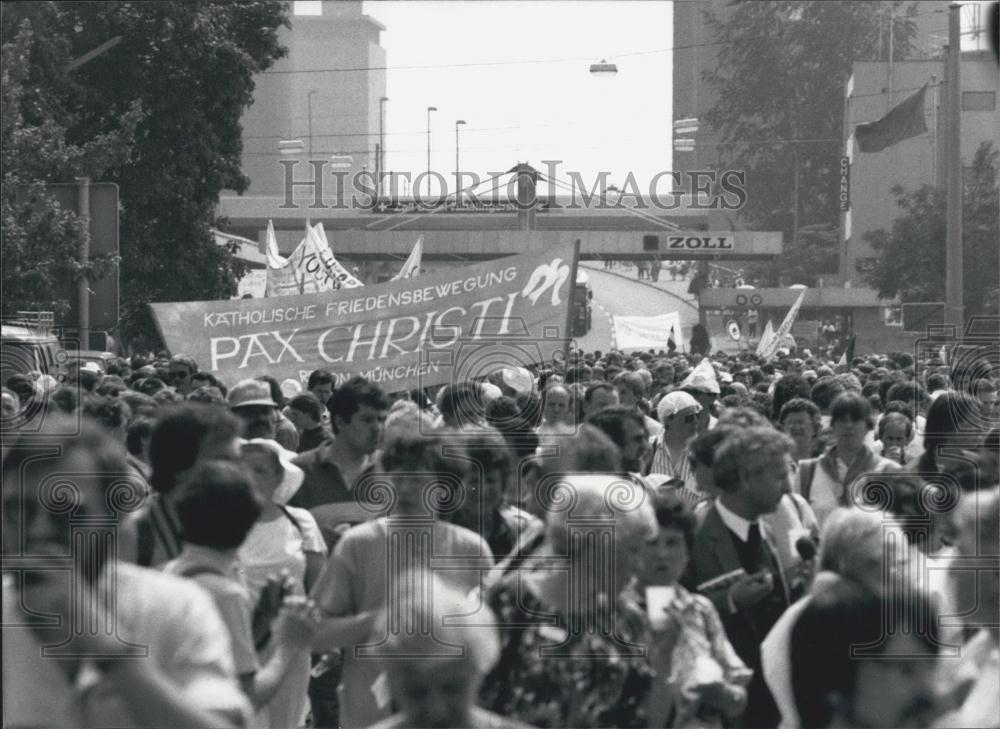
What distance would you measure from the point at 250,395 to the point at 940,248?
131 ft

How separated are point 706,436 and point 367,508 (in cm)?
133

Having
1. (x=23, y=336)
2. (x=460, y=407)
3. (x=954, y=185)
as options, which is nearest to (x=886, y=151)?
(x=954, y=185)

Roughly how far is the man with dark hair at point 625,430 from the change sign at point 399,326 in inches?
174

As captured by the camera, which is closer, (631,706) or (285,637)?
(631,706)

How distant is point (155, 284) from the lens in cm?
3119

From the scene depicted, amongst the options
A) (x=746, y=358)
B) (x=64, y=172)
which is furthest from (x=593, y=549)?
(x=746, y=358)

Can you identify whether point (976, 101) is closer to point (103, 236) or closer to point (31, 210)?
point (31, 210)

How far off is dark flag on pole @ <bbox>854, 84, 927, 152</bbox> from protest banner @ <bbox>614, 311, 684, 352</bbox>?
4.94 m

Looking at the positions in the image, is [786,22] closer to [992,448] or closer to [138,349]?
[138,349]

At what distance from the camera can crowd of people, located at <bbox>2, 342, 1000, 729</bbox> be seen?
415 cm

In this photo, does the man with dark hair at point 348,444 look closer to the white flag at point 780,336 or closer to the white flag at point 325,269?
the white flag at point 325,269

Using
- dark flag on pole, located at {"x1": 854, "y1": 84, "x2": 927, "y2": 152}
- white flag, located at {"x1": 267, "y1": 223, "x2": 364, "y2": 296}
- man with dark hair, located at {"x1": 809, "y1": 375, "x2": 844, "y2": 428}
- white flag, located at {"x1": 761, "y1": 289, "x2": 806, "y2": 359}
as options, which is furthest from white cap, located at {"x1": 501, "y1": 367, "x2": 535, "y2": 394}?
dark flag on pole, located at {"x1": 854, "y1": 84, "x2": 927, "y2": 152}

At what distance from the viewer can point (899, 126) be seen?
33750mm

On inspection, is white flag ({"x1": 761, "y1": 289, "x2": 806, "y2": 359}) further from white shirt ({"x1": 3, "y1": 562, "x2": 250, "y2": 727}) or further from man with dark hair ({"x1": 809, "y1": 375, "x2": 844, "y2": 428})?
white shirt ({"x1": 3, "y1": 562, "x2": 250, "y2": 727})
